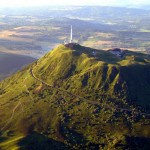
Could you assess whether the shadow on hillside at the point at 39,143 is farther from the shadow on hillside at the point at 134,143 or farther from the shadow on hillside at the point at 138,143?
the shadow on hillside at the point at 138,143

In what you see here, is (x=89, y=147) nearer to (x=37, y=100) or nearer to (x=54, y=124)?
(x=54, y=124)

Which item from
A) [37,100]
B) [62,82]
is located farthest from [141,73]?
[37,100]

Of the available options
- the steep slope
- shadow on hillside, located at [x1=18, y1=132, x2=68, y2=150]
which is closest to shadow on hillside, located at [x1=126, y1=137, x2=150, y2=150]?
the steep slope

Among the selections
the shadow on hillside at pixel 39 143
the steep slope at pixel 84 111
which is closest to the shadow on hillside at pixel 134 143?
the steep slope at pixel 84 111

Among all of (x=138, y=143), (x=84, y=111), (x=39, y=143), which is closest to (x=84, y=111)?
(x=84, y=111)

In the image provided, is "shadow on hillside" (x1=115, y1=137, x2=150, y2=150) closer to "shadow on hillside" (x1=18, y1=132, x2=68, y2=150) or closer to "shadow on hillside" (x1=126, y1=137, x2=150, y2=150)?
"shadow on hillside" (x1=126, y1=137, x2=150, y2=150)

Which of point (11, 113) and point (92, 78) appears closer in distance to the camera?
point (11, 113)

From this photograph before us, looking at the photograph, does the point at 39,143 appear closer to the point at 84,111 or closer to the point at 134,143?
the point at 84,111
